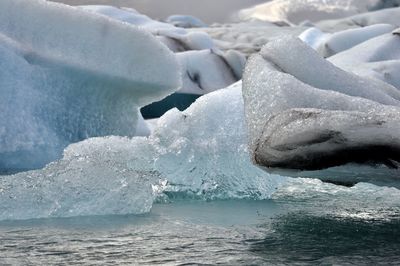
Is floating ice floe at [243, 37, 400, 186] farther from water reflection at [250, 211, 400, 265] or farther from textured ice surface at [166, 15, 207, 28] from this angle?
textured ice surface at [166, 15, 207, 28]

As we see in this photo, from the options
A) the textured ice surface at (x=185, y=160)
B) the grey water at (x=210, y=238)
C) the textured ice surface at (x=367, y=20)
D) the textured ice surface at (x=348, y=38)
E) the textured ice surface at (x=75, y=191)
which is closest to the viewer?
the grey water at (x=210, y=238)

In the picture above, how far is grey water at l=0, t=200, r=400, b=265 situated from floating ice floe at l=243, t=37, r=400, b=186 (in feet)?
0.81

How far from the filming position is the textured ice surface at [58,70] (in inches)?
190

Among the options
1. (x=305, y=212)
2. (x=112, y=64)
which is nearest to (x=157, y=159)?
(x=112, y=64)

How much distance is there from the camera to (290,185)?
15.9 feet

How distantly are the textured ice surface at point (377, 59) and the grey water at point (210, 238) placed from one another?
163 cm

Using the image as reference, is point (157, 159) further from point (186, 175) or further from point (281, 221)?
point (281, 221)

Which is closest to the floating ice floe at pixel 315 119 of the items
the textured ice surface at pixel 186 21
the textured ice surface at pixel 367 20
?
the textured ice surface at pixel 367 20

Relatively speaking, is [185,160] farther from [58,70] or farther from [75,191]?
[58,70]

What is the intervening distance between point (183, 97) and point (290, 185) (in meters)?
6.08

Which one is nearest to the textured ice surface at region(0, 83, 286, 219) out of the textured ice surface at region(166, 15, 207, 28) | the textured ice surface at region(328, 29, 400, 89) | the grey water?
the grey water

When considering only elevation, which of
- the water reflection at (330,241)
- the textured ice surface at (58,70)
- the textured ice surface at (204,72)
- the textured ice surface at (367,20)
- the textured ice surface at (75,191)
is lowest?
the water reflection at (330,241)

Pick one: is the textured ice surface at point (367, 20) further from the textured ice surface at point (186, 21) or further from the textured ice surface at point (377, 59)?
the textured ice surface at point (377, 59)

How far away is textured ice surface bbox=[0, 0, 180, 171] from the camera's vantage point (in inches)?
190
